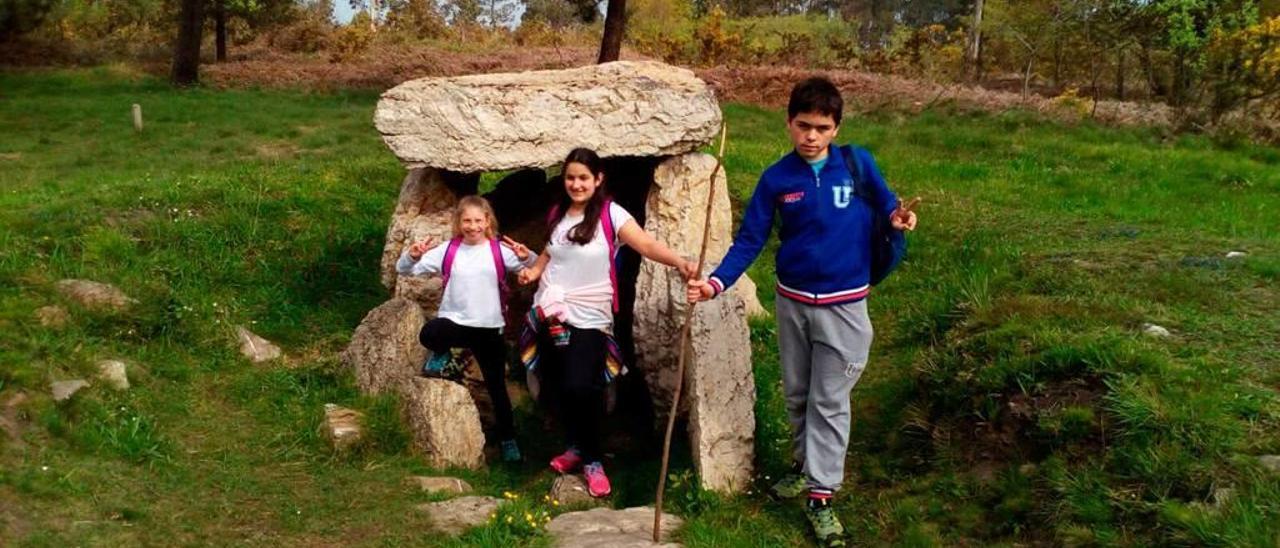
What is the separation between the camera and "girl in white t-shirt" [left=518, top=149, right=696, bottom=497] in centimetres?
644

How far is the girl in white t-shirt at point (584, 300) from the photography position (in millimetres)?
6441

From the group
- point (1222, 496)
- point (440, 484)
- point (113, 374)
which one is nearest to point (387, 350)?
point (440, 484)

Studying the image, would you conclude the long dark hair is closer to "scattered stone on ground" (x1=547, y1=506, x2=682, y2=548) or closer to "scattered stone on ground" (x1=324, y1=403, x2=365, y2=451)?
"scattered stone on ground" (x1=547, y1=506, x2=682, y2=548)

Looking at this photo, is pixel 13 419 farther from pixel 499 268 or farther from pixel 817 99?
pixel 817 99

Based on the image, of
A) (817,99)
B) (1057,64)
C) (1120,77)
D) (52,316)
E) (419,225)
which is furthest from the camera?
→ (1057,64)

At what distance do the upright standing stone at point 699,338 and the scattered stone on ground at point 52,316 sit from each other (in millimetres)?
3934

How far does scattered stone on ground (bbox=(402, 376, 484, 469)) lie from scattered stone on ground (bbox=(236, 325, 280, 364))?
1565mm

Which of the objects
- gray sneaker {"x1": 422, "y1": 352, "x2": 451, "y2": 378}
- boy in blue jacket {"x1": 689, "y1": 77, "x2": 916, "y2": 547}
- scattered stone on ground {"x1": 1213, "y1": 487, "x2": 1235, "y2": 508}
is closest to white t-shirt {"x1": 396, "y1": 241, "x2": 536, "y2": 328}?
gray sneaker {"x1": 422, "y1": 352, "x2": 451, "y2": 378}

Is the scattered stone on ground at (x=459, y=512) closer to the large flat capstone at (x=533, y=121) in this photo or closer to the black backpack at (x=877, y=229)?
the black backpack at (x=877, y=229)

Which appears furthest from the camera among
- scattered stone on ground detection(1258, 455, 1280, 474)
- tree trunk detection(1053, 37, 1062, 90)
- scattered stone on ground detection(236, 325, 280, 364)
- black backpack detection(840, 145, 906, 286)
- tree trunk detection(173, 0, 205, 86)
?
tree trunk detection(173, 0, 205, 86)

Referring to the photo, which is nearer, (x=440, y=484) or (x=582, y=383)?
(x=440, y=484)

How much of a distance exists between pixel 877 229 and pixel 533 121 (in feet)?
11.0

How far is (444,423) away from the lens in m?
6.73

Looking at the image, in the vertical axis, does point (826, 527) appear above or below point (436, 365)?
below
